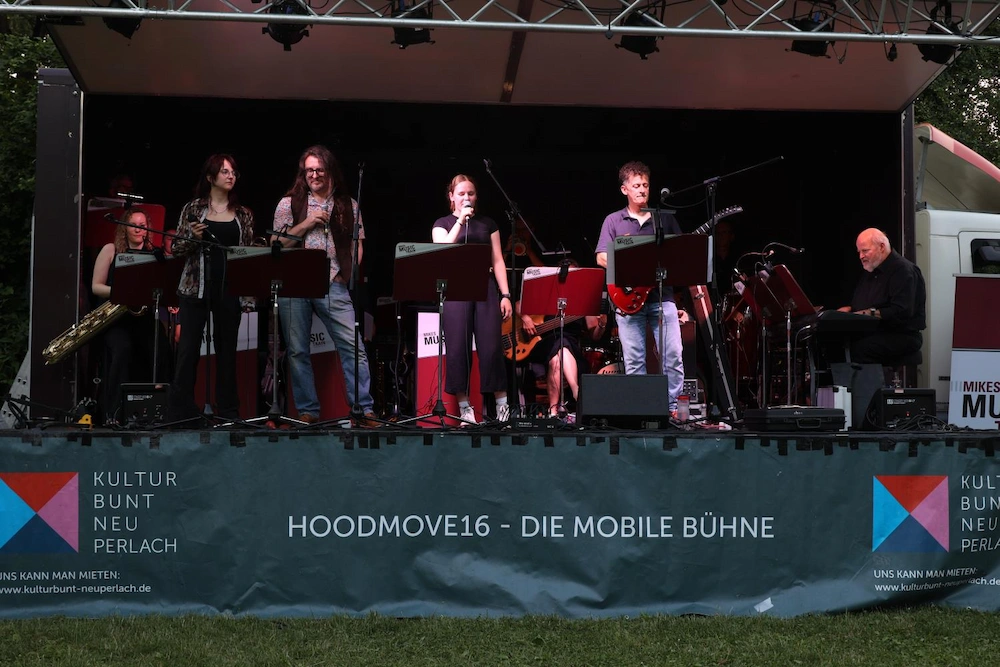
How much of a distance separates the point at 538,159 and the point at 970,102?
1114 centimetres

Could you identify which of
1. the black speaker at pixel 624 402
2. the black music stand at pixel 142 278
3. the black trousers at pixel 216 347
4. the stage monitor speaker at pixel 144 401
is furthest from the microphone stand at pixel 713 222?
the stage monitor speaker at pixel 144 401

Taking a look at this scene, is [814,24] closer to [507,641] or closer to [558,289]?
[558,289]

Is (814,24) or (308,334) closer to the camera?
(814,24)

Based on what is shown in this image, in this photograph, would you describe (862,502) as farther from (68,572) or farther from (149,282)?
(149,282)

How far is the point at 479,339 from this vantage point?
27.9ft

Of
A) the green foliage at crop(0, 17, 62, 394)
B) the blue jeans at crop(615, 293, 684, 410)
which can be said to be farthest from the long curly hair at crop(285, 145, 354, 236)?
the green foliage at crop(0, 17, 62, 394)

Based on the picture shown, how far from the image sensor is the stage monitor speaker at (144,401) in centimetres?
665

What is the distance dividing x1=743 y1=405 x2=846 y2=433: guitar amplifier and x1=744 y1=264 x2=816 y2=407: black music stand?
8.70 ft

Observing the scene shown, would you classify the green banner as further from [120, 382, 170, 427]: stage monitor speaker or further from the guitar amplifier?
[120, 382, 170, 427]: stage monitor speaker

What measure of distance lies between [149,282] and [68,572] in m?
2.30

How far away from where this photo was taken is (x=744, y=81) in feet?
32.6

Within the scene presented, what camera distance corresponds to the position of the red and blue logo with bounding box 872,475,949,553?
5.64 m

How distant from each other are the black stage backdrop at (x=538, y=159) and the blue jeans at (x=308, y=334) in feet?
10.1

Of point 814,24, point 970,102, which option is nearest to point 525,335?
point 814,24
